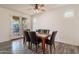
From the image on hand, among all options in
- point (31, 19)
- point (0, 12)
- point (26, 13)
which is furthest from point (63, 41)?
point (0, 12)

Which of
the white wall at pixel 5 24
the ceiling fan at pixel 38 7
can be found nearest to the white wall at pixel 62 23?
the ceiling fan at pixel 38 7

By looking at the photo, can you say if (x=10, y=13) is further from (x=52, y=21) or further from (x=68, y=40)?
(x=68, y=40)

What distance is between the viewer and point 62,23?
4.33 meters

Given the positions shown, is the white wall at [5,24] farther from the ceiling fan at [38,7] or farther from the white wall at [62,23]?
the white wall at [62,23]

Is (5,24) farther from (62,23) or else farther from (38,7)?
(62,23)

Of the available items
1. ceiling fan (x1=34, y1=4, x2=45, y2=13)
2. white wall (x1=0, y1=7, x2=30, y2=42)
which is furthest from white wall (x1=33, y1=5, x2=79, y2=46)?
white wall (x1=0, y1=7, x2=30, y2=42)

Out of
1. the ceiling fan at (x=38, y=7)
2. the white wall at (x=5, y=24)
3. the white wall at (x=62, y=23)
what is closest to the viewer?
the ceiling fan at (x=38, y=7)

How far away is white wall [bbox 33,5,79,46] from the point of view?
144 inches

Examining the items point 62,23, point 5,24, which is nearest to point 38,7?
point 62,23

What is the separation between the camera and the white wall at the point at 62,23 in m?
3.65

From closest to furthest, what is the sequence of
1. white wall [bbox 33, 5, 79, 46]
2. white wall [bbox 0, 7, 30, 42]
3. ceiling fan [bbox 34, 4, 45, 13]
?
ceiling fan [bbox 34, 4, 45, 13] < white wall [bbox 33, 5, 79, 46] < white wall [bbox 0, 7, 30, 42]

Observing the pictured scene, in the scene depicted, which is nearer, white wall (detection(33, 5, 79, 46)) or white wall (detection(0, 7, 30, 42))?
white wall (detection(33, 5, 79, 46))

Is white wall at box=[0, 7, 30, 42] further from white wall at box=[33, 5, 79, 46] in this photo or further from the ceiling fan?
white wall at box=[33, 5, 79, 46]

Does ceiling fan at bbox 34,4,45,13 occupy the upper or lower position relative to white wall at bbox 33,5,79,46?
upper
